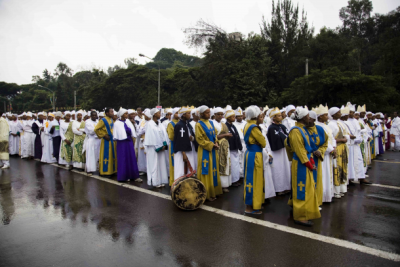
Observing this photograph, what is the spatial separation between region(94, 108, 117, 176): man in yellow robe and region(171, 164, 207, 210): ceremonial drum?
4183 mm

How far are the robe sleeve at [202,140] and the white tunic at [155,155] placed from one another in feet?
6.24

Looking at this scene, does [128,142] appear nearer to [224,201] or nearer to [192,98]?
[224,201]

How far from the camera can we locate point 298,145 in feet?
16.3

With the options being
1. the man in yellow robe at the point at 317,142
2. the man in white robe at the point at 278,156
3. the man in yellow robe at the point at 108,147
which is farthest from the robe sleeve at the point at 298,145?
the man in yellow robe at the point at 108,147

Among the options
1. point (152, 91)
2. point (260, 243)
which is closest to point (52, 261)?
point (260, 243)

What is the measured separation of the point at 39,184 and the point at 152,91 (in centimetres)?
3622

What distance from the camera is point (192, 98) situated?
Result: 31.3 m

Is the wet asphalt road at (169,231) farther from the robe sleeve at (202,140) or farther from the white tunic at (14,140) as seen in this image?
the white tunic at (14,140)

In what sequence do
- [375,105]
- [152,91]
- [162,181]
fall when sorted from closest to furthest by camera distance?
1. [162,181]
2. [375,105]
3. [152,91]

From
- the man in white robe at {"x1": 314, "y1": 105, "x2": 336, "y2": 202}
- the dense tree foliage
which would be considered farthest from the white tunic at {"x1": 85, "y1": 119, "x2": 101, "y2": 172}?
the dense tree foliage

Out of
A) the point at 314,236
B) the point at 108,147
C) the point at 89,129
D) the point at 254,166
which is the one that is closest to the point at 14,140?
the point at 89,129

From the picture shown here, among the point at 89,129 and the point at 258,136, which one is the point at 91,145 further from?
the point at 258,136

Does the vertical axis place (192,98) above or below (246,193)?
above

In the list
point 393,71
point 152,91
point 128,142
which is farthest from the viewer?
point 152,91
